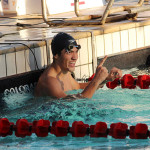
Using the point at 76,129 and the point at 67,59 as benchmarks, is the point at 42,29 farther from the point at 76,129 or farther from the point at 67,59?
the point at 76,129

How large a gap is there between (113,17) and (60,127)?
4.04m

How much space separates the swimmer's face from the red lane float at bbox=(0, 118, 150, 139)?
1.17 m

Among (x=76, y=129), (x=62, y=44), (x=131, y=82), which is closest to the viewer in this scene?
(x=76, y=129)

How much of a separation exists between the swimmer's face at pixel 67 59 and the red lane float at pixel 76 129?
3.83 feet

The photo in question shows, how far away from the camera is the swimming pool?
158 inches

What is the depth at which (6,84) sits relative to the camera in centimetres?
553

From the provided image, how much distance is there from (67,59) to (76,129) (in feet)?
4.38

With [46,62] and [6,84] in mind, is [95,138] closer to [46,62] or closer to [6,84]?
[6,84]

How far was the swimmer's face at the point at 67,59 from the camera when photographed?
534 centimetres

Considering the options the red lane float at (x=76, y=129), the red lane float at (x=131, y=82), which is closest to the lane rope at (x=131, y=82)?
the red lane float at (x=131, y=82)

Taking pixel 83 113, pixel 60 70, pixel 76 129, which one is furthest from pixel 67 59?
pixel 76 129

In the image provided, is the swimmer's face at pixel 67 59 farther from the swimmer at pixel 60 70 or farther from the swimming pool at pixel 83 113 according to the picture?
the swimming pool at pixel 83 113

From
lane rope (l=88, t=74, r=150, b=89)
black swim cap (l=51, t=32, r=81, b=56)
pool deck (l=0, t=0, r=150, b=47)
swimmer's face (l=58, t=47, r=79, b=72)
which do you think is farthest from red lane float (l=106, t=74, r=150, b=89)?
pool deck (l=0, t=0, r=150, b=47)

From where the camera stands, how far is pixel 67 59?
5.34 meters
